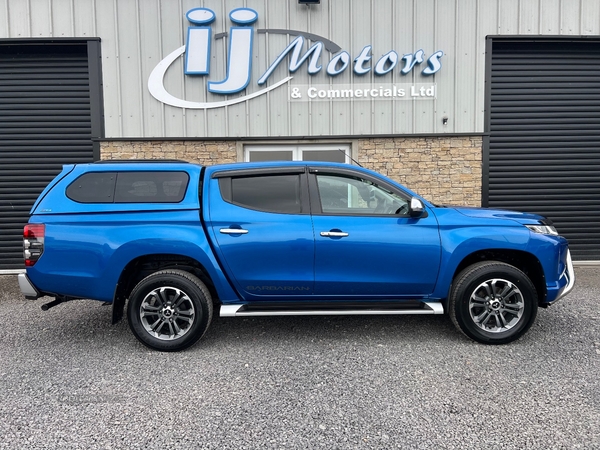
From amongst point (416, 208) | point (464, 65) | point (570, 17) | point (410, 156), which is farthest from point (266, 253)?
point (570, 17)

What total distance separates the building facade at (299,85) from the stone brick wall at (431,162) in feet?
0.09

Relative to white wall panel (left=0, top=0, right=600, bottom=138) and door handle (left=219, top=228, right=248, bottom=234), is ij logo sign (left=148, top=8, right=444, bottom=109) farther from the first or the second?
door handle (left=219, top=228, right=248, bottom=234)

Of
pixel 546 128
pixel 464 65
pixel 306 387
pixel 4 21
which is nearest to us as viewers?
pixel 306 387

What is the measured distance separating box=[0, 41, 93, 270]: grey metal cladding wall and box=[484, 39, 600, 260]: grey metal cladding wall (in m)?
8.05

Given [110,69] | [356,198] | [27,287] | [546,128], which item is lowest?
[27,287]

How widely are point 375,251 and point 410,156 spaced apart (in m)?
4.43

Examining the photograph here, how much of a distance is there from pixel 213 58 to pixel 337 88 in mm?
2362

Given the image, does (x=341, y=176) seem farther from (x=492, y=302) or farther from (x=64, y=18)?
(x=64, y=18)

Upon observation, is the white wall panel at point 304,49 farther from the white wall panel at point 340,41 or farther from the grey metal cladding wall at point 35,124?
the grey metal cladding wall at point 35,124

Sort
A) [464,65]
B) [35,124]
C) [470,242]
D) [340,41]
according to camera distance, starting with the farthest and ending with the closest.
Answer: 1. [35,124]
2. [464,65]
3. [340,41]
4. [470,242]

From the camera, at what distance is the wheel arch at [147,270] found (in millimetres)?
3691

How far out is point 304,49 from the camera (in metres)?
7.33

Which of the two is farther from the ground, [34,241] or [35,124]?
[35,124]

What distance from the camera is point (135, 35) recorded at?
23.9 ft
